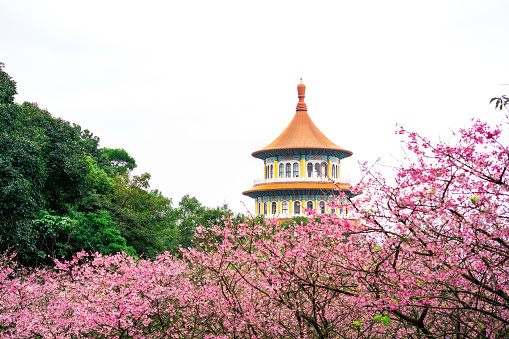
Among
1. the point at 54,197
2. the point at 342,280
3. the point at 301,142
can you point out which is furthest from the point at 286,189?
the point at 342,280

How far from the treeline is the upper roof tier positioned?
20.4 metres

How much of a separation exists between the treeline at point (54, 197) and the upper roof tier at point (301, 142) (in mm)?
20409

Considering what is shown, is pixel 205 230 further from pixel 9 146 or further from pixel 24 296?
pixel 9 146

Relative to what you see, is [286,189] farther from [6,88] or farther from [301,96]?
[6,88]

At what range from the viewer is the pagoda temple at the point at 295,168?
175 feet

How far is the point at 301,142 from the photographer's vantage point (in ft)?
→ 182

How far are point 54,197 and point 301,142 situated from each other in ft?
108

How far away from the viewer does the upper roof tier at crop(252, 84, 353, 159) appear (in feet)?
181

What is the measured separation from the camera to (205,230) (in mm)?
10195

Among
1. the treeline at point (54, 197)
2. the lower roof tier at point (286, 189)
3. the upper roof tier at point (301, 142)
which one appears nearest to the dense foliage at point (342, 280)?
the treeline at point (54, 197)

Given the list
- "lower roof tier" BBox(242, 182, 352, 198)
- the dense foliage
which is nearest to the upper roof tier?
"lower roof tier" BBox(242, 182, 352, 198)

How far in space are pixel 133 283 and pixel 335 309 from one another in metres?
4.18

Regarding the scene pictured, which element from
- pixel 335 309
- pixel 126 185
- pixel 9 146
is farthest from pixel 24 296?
pixel 126 185

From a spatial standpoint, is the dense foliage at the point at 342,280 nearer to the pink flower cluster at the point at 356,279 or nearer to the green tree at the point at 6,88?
the pink flower cluster at the point at 356,279
